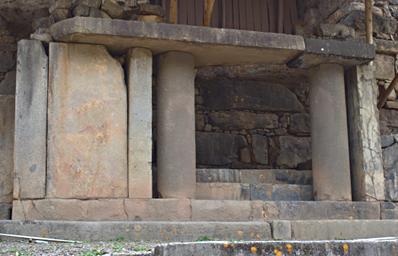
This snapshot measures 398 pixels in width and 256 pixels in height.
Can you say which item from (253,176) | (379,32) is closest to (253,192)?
(253,176)

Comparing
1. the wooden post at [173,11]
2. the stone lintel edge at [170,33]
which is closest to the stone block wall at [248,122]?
the wooden post at [173,11]

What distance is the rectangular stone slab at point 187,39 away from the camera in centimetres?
629

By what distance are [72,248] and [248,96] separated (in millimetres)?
4310

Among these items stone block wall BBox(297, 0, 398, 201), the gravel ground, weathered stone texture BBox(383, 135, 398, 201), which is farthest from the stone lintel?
the gravel ground

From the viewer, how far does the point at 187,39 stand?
6.52 metres

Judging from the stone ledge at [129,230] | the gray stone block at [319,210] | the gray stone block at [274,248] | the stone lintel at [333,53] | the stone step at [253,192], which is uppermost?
the stone lintel at [333,53]

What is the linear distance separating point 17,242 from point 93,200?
A: 35.7 inches

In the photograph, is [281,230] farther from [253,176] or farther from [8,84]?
[8,84]

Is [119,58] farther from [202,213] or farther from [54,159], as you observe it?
[202,213]

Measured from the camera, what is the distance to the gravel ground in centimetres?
465

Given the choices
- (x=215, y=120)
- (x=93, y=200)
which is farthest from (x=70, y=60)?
(x=215, y=120)

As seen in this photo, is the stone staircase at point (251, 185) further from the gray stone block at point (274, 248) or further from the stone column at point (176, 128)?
the gray stone block at point (274, 248)

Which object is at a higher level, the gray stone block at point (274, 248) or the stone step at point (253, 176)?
the stone step at point (253, 176)

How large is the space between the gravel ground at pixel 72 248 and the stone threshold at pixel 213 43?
7.09ft
